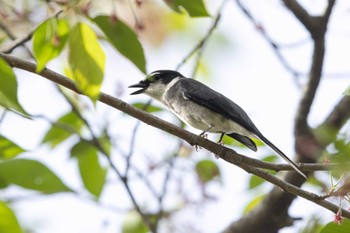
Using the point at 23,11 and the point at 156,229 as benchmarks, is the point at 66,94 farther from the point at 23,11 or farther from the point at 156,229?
the point at 156,229

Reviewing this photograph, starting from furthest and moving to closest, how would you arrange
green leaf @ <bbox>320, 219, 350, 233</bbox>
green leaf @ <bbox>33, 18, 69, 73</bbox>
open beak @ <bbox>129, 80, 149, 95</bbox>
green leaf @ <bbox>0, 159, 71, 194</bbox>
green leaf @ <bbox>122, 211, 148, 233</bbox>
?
open beak @ <bbox>129, 80, 149, 95</bbox> < green leaf @ <bbox>122, 211, 148, 233</bbox> < green leaf @ <bbox>0, 159, 71, 194</bbox> < green leaf @ <bbox>320, 219, 350, 233</bbox> < green leaf @ <bbox>33, 18, 69, 73</bbox>

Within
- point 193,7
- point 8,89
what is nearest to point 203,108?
point 193,7

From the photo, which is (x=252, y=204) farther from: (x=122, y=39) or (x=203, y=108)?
(x=122, y=39)

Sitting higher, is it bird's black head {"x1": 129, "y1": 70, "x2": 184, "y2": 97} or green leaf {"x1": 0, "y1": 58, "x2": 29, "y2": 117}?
bird's black head {"x1": 129, "y1": 70, "x2": 184, "y2": 97}

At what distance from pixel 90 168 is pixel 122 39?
4.73 ft

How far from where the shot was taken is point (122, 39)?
2.37 meters

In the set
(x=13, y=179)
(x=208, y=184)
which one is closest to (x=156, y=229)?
(x=208, y=184)

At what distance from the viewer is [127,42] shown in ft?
7.80

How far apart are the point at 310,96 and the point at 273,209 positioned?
31.7 inches

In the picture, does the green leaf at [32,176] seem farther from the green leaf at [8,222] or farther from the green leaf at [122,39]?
the green leaf at [122,39]

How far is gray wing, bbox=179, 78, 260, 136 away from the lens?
4.07 m

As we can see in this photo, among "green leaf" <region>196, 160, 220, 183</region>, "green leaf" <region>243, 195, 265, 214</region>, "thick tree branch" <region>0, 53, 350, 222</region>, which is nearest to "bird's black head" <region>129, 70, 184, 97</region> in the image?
"green leaf" <region>196, 160, 220, 183</region>

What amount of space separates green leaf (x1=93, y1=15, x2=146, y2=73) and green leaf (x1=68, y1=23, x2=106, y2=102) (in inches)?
15.6

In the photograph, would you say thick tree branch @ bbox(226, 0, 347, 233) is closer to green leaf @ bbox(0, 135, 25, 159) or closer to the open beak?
the open beak
